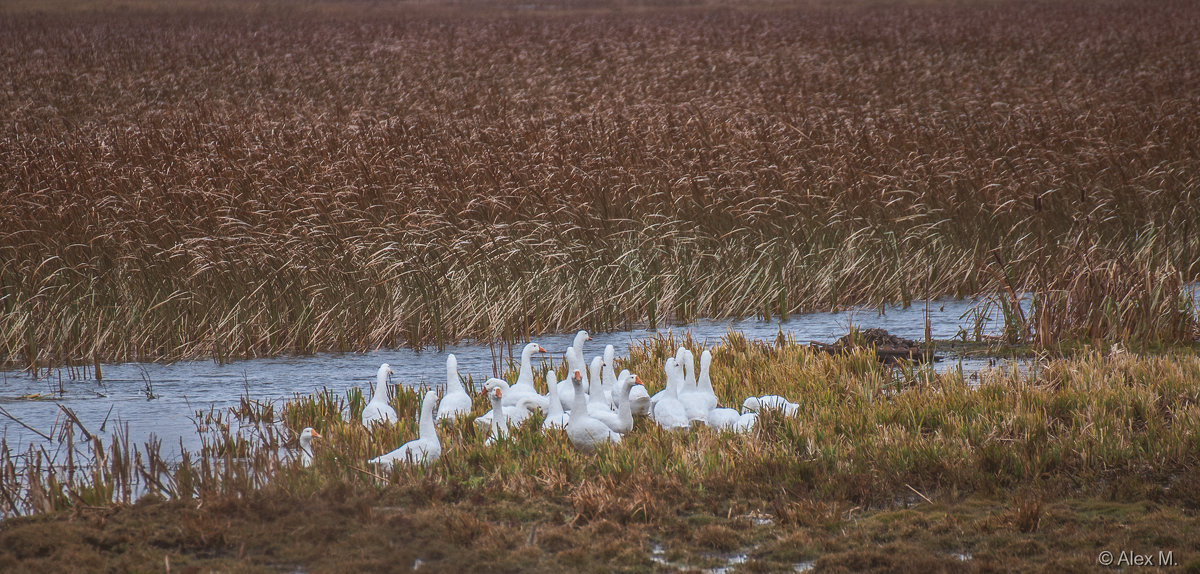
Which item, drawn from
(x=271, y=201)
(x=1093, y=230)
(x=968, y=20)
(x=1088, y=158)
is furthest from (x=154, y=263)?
(x=968, y=20)

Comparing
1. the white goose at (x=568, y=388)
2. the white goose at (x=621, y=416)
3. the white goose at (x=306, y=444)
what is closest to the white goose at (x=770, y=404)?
the white goose at (x=621, y=416)

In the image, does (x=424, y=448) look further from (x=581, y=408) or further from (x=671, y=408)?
(x=671, y=408)

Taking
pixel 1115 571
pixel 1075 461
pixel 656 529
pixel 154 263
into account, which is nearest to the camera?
pixel 1115 571

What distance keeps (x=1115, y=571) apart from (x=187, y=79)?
2315cm

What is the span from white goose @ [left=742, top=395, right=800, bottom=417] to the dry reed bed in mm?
2997

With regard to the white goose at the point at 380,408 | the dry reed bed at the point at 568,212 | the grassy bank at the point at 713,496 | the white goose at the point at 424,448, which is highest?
the dry reed bed at the point at 568,212

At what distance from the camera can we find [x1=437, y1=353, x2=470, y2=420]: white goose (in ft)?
23.5

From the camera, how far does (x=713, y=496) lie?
555 cm

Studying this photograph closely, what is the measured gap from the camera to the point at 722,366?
8.32m

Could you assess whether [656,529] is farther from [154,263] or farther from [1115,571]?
[154,263]

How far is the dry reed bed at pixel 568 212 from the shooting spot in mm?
9945

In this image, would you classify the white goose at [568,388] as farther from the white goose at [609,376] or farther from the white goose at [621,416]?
the white goose at [621,416]

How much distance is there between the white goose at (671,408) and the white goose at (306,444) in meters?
2.09

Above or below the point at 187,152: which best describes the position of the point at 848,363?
below
